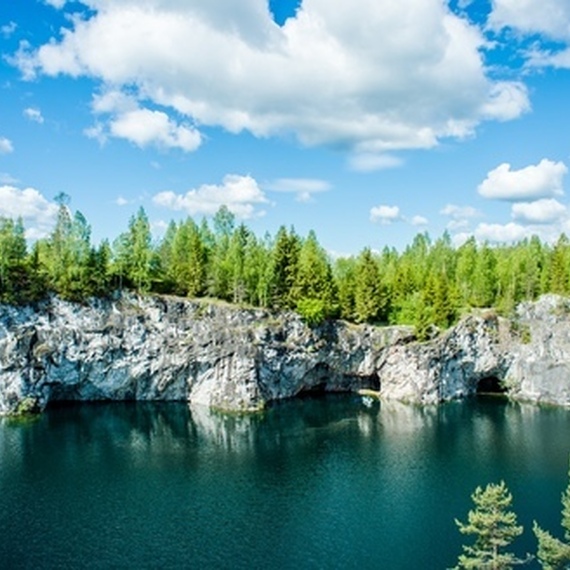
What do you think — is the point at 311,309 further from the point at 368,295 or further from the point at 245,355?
the point at 245,355

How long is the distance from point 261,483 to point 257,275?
137 feet

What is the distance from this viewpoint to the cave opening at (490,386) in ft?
332

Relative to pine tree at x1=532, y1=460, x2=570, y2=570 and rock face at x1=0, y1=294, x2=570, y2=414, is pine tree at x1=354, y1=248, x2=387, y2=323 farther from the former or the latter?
pine tree at x1=532, y1=460, x2=570, y2=570

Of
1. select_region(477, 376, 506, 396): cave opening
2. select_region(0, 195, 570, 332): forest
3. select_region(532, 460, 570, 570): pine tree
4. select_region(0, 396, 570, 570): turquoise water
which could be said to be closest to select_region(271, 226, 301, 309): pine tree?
select_region(0, 195, 570, 332): forest

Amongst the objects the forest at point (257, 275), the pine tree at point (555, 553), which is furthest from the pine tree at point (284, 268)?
the pine tree at point (555, 553)

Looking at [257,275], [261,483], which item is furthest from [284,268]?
[261,483]

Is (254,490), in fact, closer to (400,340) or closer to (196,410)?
(196,410)

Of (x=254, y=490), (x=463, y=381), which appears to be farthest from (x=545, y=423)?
(x=254, y=490)

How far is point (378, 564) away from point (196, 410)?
46984 mm

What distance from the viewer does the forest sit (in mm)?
81750

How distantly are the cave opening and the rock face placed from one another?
270 cm

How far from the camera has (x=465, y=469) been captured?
59.5 meters

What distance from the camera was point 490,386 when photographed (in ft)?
343

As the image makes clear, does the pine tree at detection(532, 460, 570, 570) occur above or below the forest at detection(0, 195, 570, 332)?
below
